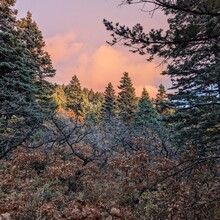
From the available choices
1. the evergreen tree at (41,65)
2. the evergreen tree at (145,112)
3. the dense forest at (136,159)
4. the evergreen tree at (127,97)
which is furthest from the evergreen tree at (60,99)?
the dense forest at (136,159)

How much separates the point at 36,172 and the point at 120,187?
4.42 meters

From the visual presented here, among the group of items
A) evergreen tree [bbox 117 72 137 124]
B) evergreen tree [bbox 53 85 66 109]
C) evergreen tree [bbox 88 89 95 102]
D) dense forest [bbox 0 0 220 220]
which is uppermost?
evergreen tree [bbox 88 89 95 102]

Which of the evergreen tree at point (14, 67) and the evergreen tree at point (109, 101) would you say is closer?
the evergreen tree at point (14, 67)

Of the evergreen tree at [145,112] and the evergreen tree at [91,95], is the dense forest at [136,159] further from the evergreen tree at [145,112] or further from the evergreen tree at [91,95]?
the evergreen tree at [91,95]

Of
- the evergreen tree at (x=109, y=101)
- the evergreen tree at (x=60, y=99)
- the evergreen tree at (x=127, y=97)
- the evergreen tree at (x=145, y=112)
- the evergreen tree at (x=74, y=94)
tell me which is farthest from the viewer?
the evergreen tree at (x=60, y=99)

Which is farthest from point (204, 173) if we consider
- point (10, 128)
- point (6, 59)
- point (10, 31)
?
point (10, 31)

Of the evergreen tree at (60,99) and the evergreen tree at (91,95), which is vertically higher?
the evergreen tree at (91,95)

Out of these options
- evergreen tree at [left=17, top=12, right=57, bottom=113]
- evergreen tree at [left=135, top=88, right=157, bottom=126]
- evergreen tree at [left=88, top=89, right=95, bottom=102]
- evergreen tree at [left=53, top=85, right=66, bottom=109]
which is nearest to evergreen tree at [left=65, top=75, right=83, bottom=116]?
evergreen tree at [left=135, top=88, right=157, bottom=126]

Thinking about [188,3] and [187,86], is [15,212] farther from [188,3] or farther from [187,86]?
[187,86]

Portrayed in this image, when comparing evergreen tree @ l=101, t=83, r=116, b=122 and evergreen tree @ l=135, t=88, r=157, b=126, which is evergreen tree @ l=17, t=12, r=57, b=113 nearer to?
evergreen tree @ l=135, t=88, r=157, b=126

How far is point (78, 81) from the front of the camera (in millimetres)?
47031

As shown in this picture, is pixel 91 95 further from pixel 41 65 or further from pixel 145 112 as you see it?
pixel 41 65

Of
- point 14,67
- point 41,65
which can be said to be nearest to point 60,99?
point 41,65

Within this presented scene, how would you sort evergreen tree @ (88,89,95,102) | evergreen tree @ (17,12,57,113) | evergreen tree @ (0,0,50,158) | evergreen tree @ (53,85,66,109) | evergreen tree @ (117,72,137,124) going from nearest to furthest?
1. evergreen tree @ (0,0,50,158)
2. evergreen tree @ (17,12,57,113)
3. evergreen tree @ (117,72,137,124)
4. evergreen tree @ (53,85,66,109)
5. evergreen tree @ (88,89,95,102)
